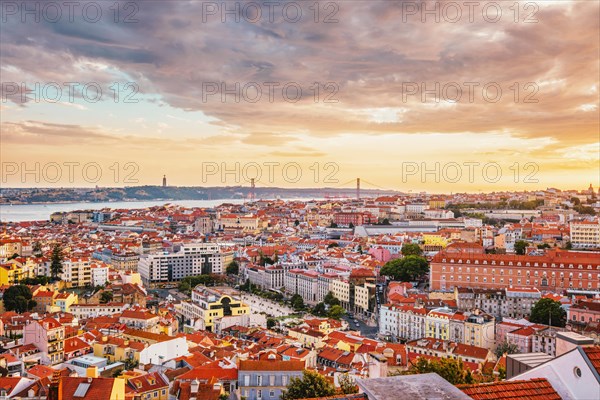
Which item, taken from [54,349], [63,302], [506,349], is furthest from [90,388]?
[63,302]

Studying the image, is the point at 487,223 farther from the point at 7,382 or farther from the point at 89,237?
the point at 7,382

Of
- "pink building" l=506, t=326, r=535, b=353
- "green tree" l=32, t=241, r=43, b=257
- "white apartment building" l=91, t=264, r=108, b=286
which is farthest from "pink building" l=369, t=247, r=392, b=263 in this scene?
"green tree" l=32, t=241, r=43, b=257

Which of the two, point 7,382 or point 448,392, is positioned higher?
point 448,392

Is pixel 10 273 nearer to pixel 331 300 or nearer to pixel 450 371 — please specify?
pixel 331 300

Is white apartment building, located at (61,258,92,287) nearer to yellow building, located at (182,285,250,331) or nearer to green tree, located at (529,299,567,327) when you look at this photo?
yellow building, located at (182,285,250,331)

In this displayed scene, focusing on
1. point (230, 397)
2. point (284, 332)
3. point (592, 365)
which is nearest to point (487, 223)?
point (284, 332)

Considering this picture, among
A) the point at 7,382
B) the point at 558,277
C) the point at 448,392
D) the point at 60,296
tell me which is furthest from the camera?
the point at 558,277

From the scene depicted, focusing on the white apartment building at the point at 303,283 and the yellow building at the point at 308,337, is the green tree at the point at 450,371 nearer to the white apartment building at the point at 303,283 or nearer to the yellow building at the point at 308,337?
the yellow building at the point at 308,337
